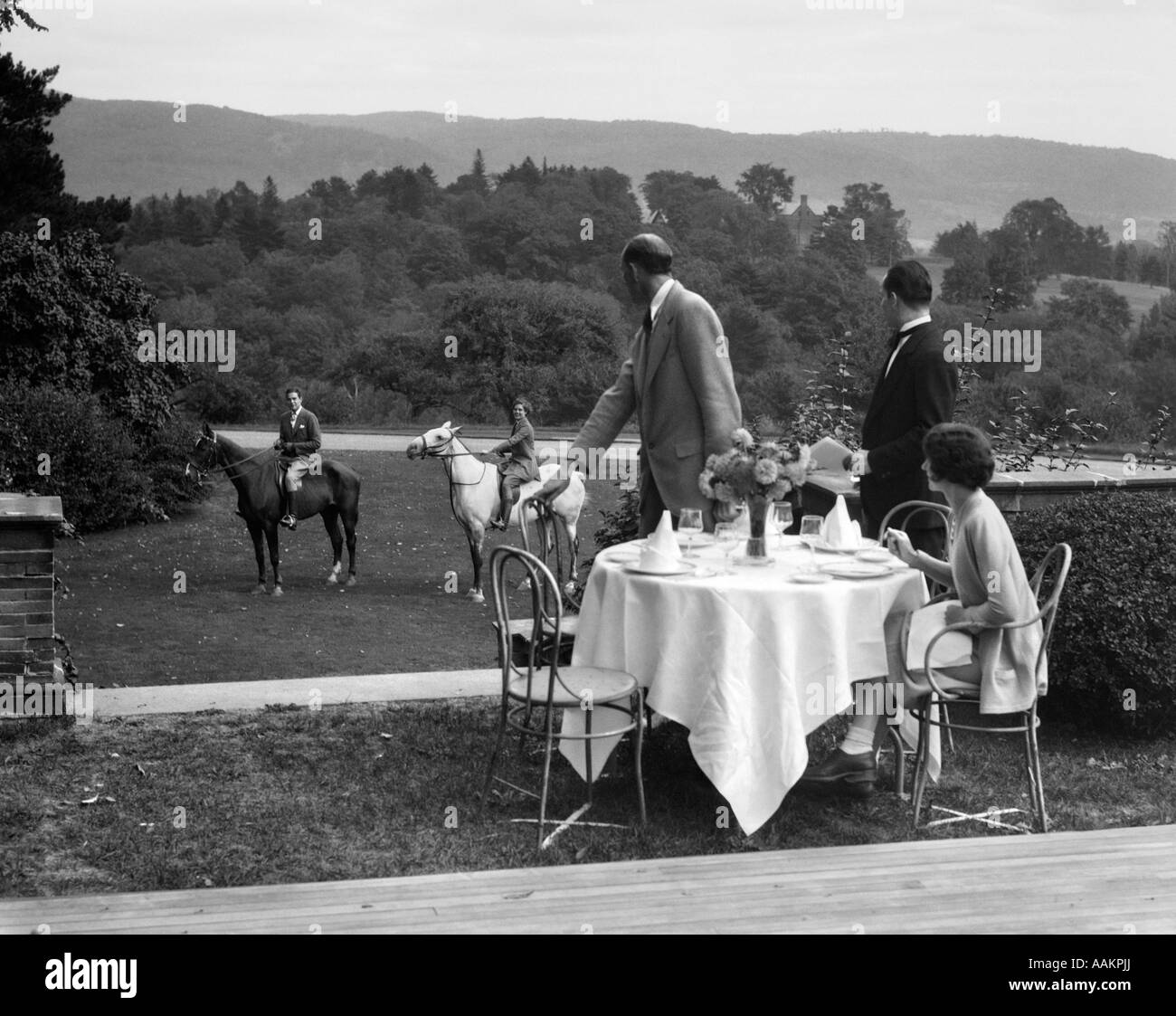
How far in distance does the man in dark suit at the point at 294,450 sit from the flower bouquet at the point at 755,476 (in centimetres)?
850

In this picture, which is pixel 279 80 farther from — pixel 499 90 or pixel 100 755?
pixel 100 755

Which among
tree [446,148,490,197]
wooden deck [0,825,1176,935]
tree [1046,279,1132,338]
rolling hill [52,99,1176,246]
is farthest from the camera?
tree [446,148,490,197]

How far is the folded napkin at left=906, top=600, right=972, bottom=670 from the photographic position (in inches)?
170

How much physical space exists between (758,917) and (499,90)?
44833mm

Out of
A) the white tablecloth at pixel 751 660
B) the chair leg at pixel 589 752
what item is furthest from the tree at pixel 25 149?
the white tablecloth at pixel 751 660

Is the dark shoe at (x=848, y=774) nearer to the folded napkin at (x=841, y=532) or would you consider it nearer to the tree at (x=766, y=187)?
the folded napkin at (x=841, y=532)

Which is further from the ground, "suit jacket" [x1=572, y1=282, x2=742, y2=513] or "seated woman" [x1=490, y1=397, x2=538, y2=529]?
"suit jacket" [x1=572, y1=282, x2=742, y2=513]

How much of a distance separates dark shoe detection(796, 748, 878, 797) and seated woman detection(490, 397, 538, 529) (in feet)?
26.4

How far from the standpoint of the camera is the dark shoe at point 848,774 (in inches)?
181

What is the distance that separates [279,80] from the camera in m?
51.0
